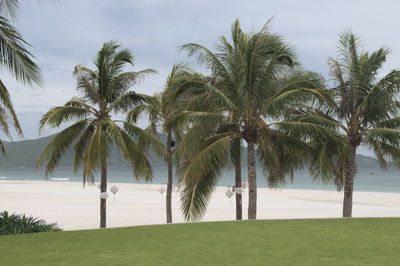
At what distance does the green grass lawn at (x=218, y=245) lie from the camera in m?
7.55

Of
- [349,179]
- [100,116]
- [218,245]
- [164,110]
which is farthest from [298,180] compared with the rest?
[218,245]

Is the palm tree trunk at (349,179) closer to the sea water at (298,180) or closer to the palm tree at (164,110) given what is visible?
the palm tree at (164,110)

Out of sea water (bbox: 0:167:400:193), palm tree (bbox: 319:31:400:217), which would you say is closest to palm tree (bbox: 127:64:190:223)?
palm tree (bbox: 319:31:400:217)

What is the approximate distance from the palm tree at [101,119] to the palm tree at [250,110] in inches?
75.0

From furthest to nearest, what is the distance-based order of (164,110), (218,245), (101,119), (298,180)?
1. (298,180)
2. (164,110)
3. (101,119)
4. (218,245)

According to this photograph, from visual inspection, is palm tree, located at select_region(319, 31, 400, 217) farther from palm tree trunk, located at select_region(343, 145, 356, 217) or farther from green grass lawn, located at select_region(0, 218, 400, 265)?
green grass lawn, located at select_region(0, 218, 400, 265)

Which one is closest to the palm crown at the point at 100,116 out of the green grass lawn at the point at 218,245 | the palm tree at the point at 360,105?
the green grass lawn at the point at 218,245

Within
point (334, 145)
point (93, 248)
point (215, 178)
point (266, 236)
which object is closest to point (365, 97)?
point (334, 145)

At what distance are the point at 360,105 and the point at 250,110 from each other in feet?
12.7

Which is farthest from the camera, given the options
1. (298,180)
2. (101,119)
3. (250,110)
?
(298,180)

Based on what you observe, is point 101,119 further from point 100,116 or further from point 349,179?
point 349,179

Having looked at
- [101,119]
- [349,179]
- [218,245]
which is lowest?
[218,245]

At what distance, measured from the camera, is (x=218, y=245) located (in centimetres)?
891

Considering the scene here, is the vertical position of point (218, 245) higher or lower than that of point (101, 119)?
lower
